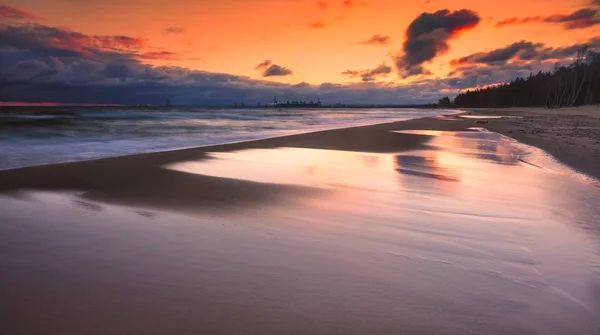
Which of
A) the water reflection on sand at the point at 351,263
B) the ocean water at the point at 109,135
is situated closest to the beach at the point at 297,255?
the water reflection on sand at the point at 351,263

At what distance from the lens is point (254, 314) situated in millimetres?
2508

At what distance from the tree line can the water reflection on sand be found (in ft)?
246

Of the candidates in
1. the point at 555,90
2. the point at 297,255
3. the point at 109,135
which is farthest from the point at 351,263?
the point at 555,90

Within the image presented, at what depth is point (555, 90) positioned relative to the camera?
80.1 m

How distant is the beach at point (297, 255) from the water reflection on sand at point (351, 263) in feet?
0.05

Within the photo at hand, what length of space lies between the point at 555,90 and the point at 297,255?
9548 cm

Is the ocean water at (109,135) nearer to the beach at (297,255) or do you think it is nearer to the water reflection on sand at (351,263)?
the beach at (297,255)

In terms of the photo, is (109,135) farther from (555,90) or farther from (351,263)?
(555,90)

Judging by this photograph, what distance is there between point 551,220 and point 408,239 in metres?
2.24

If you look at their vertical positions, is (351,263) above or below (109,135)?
below

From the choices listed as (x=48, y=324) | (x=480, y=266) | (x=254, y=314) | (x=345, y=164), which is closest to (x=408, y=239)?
(x=480, y=266)

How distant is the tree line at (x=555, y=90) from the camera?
67.0m

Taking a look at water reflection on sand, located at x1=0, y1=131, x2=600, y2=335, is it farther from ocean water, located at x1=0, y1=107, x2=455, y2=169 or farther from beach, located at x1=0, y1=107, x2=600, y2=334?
ocean water, located at x1=0, y1=107, x2=455, y2=169

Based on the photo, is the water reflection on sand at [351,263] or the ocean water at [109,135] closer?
the water reflection on sand at [351,263]
